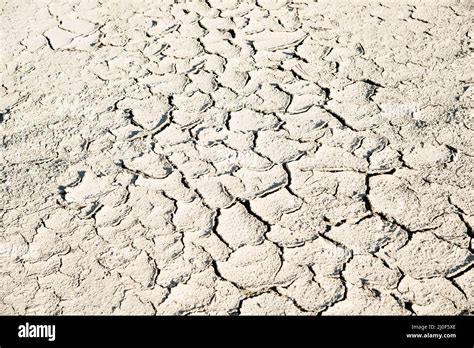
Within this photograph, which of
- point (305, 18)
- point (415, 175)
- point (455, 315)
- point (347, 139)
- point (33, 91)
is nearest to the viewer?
point (455, 315)

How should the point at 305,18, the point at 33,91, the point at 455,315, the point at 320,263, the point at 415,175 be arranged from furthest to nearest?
the point at 305,18 → the point at 33,91 → the point at 415,175 → the point at 320,263 → the point at 455,315

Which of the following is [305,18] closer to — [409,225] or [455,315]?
[409,225]

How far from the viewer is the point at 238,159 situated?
2984mm

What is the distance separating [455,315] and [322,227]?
59 cm

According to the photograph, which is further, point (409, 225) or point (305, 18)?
point (305, 18)

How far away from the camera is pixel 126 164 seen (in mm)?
2996

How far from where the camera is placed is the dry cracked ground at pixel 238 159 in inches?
95.4

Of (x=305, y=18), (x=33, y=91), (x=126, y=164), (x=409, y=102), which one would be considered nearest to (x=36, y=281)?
(x=126, y=164)

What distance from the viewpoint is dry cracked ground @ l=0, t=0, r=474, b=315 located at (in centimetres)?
242

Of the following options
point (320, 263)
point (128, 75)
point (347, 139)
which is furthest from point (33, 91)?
point (320, 263)

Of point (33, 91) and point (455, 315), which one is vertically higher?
point (455, 315)

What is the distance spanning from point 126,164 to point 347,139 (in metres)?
0.95

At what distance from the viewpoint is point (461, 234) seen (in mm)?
2539

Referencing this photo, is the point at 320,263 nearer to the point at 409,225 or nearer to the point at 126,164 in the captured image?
the point at 409,225
